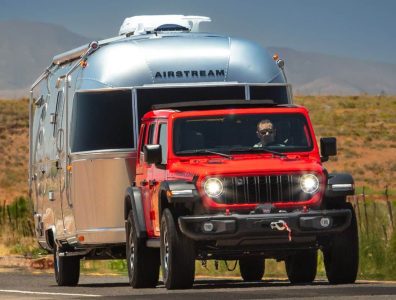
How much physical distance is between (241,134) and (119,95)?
2.32 m

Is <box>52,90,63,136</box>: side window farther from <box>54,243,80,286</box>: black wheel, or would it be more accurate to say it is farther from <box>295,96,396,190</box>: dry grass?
<box>295,96,396,190</box>: dry grass

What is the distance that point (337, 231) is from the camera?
17141 mm

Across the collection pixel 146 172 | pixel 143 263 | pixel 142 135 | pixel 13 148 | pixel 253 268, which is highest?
pixel 13 148

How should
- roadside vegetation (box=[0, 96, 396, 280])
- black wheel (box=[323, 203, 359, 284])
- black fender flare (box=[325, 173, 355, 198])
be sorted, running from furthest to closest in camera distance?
roadside vegetation (box=[0, 96, 396, 280]) < black wheel (box=[323, 203, 359, 284]) < black fender flare (box=[325, 173, 355, 198])

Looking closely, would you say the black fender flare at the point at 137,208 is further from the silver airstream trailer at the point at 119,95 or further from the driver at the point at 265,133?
the driver at the point at 265,133

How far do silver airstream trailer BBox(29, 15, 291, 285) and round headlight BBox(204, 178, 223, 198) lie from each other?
2613 mm

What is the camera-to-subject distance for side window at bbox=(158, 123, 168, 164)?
1806 cm

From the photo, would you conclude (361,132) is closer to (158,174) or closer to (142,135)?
(142,135)

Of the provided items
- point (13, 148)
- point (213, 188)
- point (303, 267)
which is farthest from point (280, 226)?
point (13, 148)

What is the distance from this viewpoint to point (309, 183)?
56.5ft

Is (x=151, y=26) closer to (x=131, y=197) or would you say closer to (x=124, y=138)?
(x=124, y=138)

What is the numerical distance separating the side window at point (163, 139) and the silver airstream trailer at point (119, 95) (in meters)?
1.17

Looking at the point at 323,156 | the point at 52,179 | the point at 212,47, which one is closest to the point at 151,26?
the point at 212,47

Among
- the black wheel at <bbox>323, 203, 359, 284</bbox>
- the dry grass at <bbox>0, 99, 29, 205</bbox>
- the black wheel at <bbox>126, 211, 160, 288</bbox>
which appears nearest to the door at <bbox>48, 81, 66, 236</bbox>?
the black wheel at <bbox>126, 211, 160, 288</bbox>
